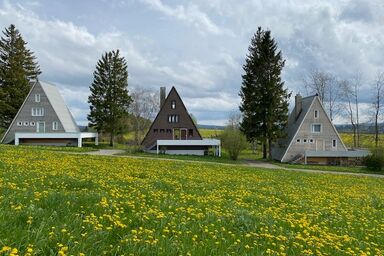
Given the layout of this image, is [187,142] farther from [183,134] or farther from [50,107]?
[50,107]

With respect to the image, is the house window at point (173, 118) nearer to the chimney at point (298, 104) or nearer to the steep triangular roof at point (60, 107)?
the steep triangular roof at point (60, 107)

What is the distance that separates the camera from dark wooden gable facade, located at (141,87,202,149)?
53.4m

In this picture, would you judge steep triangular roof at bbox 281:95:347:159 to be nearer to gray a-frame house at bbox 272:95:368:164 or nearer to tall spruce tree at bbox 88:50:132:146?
gray a-frame house at bbox 272:95:368:164

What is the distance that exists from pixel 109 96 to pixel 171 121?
547 inches

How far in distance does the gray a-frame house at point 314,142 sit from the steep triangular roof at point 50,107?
35.0 m

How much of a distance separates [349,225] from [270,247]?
3.27 m

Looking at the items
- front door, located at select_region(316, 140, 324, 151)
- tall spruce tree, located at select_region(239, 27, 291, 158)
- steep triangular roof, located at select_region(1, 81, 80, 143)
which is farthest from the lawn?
steep triangular roof, located at select_region(1, 81, 80, 143)

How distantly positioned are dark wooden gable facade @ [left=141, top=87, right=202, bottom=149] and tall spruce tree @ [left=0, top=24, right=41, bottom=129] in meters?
25.4

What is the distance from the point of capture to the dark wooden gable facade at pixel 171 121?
53.4 m

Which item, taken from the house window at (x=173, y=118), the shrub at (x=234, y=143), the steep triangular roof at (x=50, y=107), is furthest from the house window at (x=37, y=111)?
the shrub at (x=234, y=143)

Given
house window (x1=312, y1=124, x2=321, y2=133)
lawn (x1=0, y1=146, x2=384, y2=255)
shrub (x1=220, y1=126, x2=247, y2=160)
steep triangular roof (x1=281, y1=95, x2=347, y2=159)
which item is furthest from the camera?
house window (x1=312, y1=124, x2=321, y2=133)

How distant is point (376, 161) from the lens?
36.9 meters

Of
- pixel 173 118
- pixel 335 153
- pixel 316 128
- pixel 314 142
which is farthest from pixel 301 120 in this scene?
pixel 173 118

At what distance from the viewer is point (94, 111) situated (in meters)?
59.3
